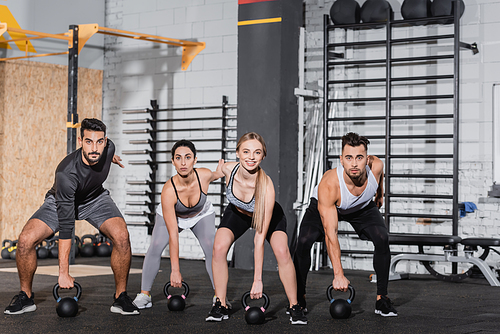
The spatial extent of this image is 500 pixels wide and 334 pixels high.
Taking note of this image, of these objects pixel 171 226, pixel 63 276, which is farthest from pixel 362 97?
pixel 63 276

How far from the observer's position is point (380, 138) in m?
6.36

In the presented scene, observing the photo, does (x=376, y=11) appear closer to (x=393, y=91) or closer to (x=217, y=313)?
(x=393, y=91)

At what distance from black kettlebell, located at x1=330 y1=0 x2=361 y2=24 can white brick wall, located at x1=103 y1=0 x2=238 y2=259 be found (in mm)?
1404

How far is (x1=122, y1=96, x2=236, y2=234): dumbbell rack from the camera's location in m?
7.32

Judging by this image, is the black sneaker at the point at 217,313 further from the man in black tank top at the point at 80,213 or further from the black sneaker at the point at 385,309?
the black sneaker at the point at 385,309

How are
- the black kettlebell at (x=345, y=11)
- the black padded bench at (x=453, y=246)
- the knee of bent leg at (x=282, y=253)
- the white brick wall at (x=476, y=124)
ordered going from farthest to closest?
the black kettlebell at (x=345, y=11) → the white brick wall at (x=476, y=124) → the black padded bench at (x=453, y=246) → the knee of bent leg at (x=282, y=253)

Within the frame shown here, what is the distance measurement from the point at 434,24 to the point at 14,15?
4.92m

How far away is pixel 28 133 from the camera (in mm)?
7742

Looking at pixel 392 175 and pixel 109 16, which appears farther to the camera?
pixel 109 16

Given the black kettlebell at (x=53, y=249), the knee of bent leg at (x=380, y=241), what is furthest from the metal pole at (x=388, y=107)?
the black kettlebell at (x=53, y=249)

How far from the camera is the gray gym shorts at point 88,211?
A: 3850mm

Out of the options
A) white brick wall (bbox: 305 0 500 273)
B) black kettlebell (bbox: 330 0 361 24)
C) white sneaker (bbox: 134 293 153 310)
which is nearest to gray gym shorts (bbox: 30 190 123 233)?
white sneaker (bbox: 134 293 153 310)

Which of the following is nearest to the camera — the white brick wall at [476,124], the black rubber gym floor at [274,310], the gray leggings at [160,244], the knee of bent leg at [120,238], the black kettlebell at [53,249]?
the black rubber gym floor at [274,310]

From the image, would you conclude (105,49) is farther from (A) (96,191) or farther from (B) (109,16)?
(A) (96,191)
